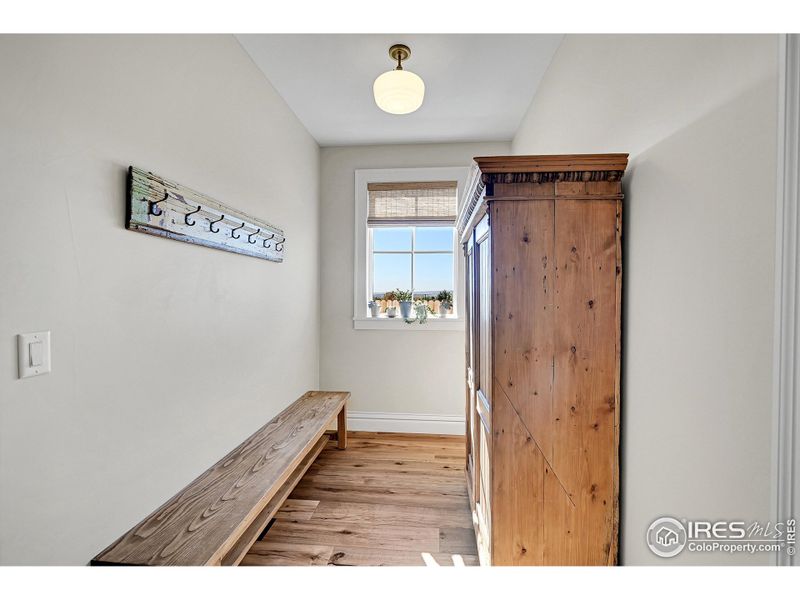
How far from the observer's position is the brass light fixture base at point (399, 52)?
2117 mm

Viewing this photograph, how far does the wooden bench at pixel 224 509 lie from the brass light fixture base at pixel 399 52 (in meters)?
2.13

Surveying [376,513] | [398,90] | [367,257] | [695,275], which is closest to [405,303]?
[367,257]

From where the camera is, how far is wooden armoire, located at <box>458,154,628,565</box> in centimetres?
135

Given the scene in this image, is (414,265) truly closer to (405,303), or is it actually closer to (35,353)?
(405,303)

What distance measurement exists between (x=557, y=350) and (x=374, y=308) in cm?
237

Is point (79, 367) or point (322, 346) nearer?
point (79, 367)

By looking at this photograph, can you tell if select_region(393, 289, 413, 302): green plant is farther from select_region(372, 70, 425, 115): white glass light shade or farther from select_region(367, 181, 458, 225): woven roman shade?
select_region(372, 70, 425, 115): white glass light shade

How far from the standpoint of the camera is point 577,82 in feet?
6.19

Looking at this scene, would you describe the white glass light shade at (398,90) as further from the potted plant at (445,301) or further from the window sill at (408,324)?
the window sill at (408,324)

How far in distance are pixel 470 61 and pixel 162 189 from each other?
5.94 feet

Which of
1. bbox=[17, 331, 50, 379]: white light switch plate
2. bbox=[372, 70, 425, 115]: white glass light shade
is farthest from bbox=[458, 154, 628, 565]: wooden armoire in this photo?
bbox=[17, 331, 50, 379]: white light switch plate

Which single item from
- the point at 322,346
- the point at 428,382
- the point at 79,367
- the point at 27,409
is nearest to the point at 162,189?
the point at 79,367

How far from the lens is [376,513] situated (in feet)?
7.33

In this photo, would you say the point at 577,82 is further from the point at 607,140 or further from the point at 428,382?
the point at 428,382
